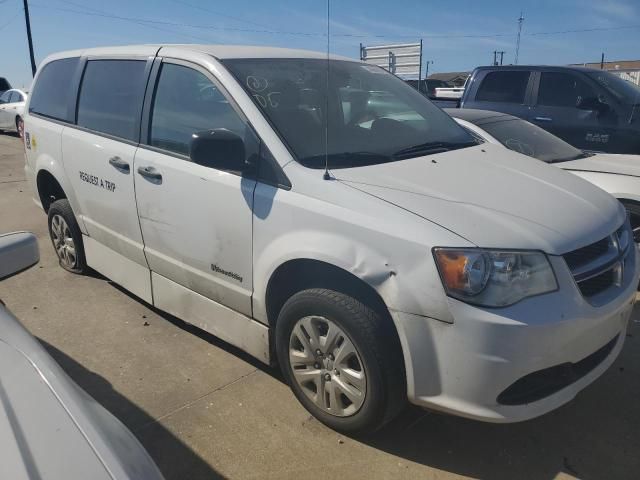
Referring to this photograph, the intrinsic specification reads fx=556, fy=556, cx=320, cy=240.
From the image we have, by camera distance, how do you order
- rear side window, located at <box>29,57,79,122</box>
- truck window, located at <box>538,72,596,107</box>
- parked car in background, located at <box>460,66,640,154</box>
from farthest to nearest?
truck window, located at <box>538,72,596,107</box> → parked car in background, located at <box>460,66,640,154</box> → rear side window, located at <box>29,57,79,122</box>

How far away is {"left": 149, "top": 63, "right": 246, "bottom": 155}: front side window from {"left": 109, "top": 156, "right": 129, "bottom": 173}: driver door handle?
250 mm

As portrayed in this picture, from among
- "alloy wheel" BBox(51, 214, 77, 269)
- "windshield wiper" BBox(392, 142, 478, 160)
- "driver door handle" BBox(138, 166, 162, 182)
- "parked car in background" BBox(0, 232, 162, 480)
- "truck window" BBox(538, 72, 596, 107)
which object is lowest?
"alloy wheel" BBox(51, 214, 77, 269)

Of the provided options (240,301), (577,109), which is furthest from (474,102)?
(240,301)

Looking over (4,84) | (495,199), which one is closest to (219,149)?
(495,199)

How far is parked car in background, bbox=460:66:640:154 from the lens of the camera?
668 centimetres

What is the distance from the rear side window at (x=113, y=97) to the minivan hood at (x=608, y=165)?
3633 millimetres

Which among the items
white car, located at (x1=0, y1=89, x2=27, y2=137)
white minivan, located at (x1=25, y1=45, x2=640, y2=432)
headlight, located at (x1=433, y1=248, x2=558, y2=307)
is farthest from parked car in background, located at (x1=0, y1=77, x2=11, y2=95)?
headlight, located at (x1=433, y1=248, x2=558, y2=307)

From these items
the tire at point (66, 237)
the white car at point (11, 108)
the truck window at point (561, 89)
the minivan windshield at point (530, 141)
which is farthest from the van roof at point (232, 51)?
the white car at point (11, 108)

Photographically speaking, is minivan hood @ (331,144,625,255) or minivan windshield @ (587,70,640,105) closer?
minivan hood @ (331,144,625,255)

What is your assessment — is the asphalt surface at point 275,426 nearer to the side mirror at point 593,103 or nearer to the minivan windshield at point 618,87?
the side mirror at point 593,103

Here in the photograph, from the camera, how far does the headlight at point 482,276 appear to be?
221 cm

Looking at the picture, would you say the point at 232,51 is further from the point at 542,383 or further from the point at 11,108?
the point at 11,108

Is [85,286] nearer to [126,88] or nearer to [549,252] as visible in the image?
[126,88]

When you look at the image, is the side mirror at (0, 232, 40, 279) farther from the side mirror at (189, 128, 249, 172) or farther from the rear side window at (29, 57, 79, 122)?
the rear side window at (29, 57, 79, 122)
